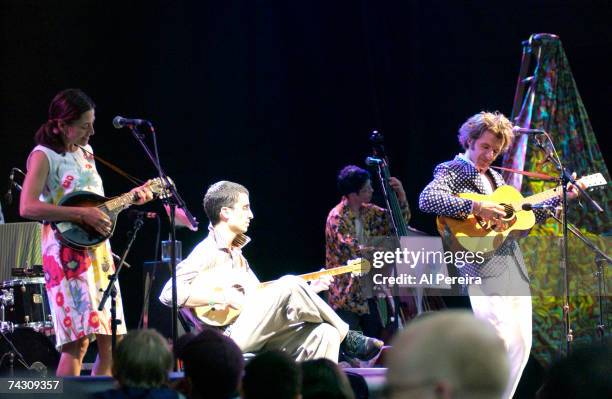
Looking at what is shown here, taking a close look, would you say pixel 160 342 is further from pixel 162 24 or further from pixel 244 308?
pixel 162 24

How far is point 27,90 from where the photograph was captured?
314 inches

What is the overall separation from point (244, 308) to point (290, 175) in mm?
3796

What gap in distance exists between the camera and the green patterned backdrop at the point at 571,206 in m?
7.14

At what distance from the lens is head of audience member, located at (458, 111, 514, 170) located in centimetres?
586

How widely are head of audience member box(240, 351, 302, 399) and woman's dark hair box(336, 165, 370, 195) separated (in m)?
5.08

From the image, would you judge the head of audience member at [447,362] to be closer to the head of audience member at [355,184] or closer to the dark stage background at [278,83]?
the head of audience member at [355,184]

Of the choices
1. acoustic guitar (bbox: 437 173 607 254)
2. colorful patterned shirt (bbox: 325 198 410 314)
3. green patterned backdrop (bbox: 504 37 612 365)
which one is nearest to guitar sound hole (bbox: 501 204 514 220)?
acoustic guitar (bbox: 437 173 607 254)

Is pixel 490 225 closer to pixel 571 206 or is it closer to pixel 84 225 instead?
pixel 571 206

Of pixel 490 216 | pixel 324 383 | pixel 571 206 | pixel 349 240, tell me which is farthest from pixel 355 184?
pixel 324 383

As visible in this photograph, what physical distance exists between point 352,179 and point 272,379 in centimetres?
516

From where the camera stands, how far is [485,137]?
5863mm

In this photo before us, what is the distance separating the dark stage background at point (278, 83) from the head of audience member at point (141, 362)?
17.7 ft

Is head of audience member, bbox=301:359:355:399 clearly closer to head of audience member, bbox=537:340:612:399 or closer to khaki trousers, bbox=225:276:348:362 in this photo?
head of audience member, bbox=537:340:612:399

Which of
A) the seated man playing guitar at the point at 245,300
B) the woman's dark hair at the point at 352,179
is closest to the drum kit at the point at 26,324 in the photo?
the seated man playing guitar at the point at 245,300
